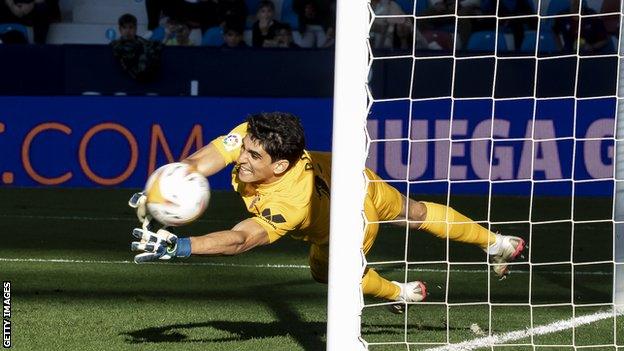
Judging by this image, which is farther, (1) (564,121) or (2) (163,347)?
(1) (564,121)

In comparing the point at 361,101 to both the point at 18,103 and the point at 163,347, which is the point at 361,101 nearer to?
the point at 163,347

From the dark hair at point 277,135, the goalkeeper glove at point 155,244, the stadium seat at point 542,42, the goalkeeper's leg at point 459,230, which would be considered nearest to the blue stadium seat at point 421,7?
the stadium seat at point 542,42

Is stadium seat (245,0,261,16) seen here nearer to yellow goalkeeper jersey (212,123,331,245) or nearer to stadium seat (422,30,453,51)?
stadium seat (422,30,453,51)

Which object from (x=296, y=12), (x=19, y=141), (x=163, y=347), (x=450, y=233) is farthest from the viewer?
(x=296, y=12)

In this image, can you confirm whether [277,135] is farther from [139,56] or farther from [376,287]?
[139,56]

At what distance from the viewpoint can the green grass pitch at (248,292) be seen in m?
6.75

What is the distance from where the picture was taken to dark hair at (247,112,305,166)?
6355 mm

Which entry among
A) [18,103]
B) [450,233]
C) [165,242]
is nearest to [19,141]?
[18,103]

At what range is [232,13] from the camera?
16406 mm

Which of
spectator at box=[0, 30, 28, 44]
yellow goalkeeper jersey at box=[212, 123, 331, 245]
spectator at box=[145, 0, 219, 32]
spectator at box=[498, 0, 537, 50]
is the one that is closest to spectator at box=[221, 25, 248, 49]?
spectator at box=[145, 0, 219, 32]

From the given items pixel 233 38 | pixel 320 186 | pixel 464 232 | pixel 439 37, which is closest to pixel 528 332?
pixel 464 232

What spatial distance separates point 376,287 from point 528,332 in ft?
3.00

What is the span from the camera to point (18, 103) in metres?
14.0

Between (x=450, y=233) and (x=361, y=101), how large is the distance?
1816 mm
